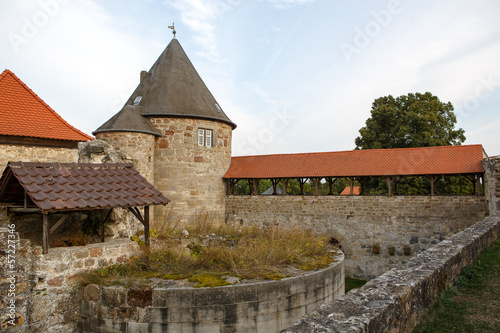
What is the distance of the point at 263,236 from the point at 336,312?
6.51 meters

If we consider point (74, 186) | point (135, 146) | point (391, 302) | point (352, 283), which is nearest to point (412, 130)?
point (352, 283)

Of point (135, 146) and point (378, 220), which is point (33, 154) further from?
point (378, 220)

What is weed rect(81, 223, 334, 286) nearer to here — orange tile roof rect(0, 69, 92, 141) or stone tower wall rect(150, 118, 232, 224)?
orange tile roof rect(0, 69, 92, 141)

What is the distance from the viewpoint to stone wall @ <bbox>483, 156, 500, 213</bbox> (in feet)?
36.1

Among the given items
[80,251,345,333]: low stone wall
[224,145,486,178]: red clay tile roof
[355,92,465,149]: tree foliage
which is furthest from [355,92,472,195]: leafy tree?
[80,251,345,333]: low stone wall

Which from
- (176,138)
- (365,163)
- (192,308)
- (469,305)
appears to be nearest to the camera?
(469,305)

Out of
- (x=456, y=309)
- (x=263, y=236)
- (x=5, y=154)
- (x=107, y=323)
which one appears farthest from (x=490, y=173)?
(x=5, y=154)

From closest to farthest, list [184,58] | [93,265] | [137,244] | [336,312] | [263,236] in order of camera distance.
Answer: [336,312], [93,265], [137,244], [263,236], [184,58]

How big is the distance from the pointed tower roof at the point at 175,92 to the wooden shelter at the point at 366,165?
7.67 feet

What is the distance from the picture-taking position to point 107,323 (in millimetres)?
5453

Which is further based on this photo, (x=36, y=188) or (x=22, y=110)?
(x=22, y=110)

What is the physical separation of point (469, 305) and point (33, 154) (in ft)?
34.6

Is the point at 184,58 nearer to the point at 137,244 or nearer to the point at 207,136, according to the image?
the point at 207,136

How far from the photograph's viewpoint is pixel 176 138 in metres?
14.1
